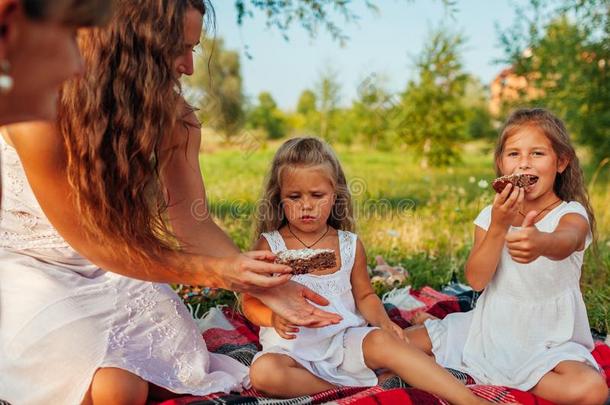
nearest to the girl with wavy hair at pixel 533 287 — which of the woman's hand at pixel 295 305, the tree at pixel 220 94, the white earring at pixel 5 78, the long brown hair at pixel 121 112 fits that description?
the woman's hand at pixel 295 305

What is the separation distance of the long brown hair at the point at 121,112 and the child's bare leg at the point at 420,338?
1572 millimetres

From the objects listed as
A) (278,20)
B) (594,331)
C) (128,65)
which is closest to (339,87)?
(278,20)

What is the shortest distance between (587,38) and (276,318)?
10.3m

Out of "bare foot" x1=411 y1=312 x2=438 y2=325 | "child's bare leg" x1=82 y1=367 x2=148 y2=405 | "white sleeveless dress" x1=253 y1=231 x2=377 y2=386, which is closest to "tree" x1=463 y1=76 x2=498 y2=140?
"bare foot" x1=411 y1=312 x2=438 y2=325

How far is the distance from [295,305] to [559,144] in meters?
1.47

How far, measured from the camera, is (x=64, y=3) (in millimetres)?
1093

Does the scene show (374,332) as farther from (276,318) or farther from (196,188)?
(196,188)

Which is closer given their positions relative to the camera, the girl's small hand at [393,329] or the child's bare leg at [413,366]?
→ the child's bare leg at [413,366]

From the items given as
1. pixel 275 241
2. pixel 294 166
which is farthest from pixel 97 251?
pixel 294 166

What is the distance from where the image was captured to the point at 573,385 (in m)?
2.70

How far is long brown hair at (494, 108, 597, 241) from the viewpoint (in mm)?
3100

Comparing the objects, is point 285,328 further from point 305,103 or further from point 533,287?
point 305,103

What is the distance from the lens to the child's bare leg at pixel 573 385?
8.77ft

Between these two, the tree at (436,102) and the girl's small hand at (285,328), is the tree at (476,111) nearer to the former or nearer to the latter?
the tree at (436,102)
